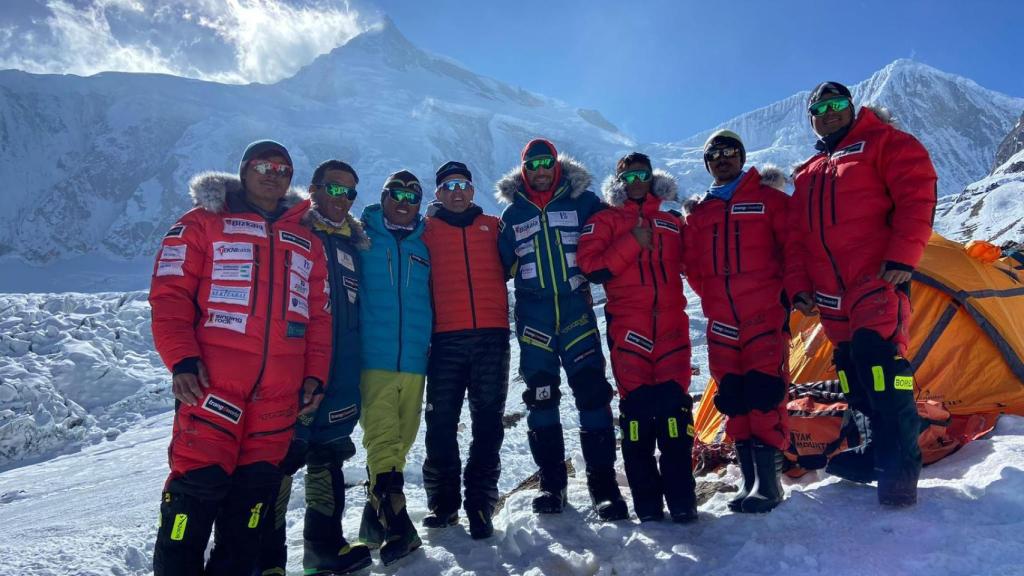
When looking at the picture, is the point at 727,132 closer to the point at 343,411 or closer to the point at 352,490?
the point at 343,411

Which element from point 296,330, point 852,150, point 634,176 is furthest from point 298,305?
point 852,150

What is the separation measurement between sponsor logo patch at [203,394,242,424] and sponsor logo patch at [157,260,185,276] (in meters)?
0.72

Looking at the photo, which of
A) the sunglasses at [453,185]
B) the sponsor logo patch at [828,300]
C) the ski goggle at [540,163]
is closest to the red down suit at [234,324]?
the sunglasses at [453,185]

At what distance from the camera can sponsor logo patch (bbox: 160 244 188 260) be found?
321 centimetres

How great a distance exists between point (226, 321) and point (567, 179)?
2.52 meters

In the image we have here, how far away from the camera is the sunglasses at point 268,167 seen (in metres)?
3.59

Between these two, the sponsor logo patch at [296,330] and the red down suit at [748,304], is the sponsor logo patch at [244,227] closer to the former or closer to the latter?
the sponsor logo patch at [296,330]

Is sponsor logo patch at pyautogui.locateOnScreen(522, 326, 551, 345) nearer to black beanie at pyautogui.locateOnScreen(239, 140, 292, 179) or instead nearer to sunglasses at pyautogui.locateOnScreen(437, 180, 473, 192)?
sunglasses at pyautogui.locateOnScreen(437, 180, 473, 192)

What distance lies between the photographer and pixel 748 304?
364 cm

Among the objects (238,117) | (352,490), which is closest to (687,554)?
(352,490)

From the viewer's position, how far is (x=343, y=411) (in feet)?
12.4

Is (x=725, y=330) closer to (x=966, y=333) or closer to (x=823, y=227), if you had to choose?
(x=823, y=227)

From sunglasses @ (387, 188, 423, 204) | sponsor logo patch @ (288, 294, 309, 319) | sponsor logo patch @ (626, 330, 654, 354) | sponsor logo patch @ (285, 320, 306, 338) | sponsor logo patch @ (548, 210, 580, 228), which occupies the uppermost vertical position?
sunglasses @ (387, 188, 423, 204)

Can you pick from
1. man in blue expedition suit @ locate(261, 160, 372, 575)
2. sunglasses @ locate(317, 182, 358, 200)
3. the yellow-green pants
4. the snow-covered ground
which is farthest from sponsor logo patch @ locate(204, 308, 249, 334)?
the snow-covered ground
